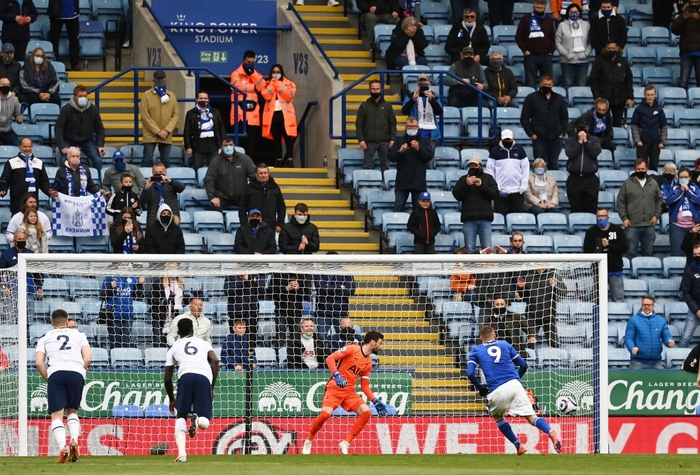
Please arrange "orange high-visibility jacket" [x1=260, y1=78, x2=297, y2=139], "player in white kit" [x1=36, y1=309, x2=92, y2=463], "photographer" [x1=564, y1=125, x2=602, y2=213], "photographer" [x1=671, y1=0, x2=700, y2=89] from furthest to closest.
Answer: "photographer" [x1=671, y1=0, x2=700, y2=89] → "orange high-visibility jacket" [x1=260, y1=78, x2=297, y2=139] → "photographer" [x1=564, y1=125, x2=602, y2=213] → "player in white kit" [x1=36, y1=309, x2=92, y2=463]

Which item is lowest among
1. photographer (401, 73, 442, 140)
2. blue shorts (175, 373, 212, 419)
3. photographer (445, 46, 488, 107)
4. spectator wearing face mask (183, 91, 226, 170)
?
blue shorts (175, 373, 212, 419)

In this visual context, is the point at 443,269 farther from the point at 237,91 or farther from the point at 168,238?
the point at 237,91

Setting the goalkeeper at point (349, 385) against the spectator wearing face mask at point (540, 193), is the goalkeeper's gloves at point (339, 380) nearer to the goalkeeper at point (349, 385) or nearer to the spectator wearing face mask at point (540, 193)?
the goalkeeper at point (349, 385)

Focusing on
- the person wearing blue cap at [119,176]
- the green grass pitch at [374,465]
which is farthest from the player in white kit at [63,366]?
the person wearing blue cap at [119,176]

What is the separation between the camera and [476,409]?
18.7 meters

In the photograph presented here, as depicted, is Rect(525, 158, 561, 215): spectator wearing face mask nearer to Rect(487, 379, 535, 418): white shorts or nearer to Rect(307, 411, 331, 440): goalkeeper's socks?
Rect(487, 379, 535, 418): white shorts

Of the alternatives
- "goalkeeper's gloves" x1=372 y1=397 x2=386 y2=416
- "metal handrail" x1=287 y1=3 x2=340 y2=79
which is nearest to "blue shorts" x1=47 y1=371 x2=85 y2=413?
"goalkeeper's gloves" x1=372 y1=397 x2=386 y2=416

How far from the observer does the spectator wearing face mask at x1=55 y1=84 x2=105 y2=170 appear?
21.3 m

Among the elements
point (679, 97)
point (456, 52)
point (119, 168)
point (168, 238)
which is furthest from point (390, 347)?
point (679, 97)

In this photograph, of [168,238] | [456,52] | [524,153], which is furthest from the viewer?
[456,52]

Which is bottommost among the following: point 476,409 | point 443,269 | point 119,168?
point 476,409

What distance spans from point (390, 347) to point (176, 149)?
18.0 feet

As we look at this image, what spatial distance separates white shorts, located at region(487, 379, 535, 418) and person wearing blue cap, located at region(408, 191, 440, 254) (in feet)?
14.7

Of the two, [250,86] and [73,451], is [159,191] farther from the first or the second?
[73,451]
